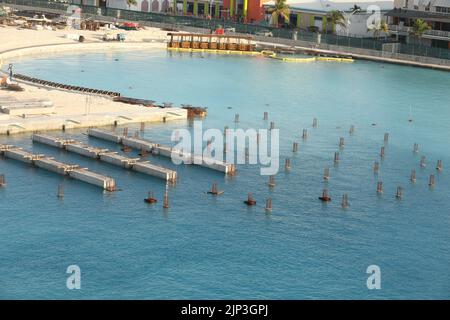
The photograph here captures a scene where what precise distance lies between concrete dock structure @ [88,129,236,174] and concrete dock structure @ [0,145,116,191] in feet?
33.7

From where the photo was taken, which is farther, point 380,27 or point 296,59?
point 380,27

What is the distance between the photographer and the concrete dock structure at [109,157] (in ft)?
261

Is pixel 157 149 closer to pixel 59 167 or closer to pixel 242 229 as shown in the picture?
pixel 59 167

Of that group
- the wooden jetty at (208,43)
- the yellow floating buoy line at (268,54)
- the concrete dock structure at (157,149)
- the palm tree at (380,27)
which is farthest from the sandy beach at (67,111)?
the palm tree at (380,27)

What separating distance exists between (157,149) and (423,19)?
370 feet

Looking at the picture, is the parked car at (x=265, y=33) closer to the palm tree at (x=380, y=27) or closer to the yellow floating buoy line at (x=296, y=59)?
the yellow floating buoy line at (x=296, y=59)

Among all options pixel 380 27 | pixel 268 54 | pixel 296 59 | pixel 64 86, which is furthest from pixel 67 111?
pixel 380 27

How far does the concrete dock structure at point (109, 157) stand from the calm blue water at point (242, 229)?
36.4 inches

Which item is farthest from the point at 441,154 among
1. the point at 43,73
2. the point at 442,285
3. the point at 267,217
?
the point at 43,73

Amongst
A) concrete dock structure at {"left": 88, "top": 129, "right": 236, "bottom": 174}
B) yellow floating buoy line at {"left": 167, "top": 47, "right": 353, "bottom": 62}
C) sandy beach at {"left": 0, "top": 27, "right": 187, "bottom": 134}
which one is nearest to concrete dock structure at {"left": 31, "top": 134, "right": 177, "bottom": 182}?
concrete dock structure at {"left": 88, "top": 129, "right": 236, "bottom": 174}

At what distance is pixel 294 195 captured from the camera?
77.6m

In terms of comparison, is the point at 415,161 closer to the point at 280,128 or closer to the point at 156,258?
the point at 280,128

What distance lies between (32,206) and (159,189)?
11.1m

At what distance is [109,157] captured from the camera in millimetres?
82875
